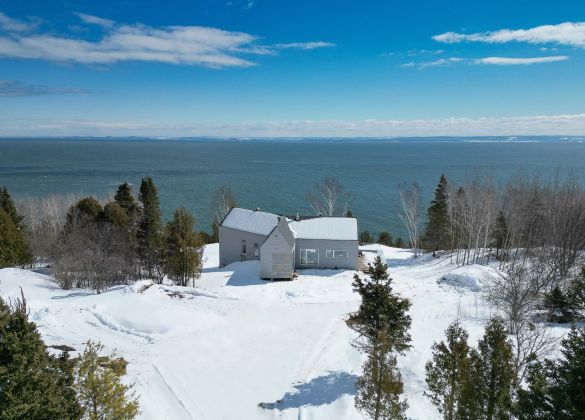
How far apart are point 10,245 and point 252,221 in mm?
22423

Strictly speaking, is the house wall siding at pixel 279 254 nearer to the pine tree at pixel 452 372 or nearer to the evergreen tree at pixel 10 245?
the pine tree at pixel 452 372

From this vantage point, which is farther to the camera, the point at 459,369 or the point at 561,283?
the point at 561,283

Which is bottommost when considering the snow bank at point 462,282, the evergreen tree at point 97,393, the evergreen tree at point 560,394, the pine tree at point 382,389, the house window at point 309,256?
the snow bank at point 462,282

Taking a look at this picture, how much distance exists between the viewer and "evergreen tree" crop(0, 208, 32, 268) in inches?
1415

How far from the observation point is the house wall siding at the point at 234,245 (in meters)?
35.6

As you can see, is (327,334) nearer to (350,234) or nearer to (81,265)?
(350,234)

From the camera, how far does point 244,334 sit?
2056 cm

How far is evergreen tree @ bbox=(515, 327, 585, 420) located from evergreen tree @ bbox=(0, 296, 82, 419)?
421 inches

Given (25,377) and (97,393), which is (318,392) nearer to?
(97,393)

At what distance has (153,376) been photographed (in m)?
16.0

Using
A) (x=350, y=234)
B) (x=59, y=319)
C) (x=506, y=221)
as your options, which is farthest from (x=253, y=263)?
(x=506, y=221)

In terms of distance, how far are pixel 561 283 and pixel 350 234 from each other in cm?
1528

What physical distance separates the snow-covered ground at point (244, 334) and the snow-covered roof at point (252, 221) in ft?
15.7

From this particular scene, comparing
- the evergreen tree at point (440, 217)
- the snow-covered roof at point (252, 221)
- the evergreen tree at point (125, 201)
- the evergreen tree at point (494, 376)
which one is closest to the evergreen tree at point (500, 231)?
the evergreen tree at point (440, 217)
